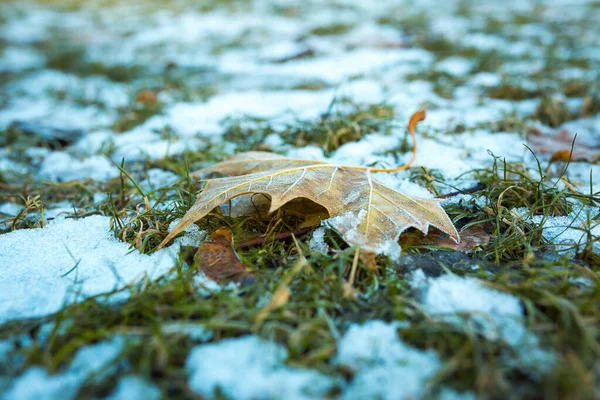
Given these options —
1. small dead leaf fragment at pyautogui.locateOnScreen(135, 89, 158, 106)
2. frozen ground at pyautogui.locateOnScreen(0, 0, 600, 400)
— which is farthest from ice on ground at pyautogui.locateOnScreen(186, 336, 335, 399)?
small dead leaf fragment at pyautogui.locateOnScreen(135, 89, 158, 106)

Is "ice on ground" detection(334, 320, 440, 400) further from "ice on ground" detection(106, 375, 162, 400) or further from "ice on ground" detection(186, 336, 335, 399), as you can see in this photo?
"ice on ground" detection(106, 375, 162, 400)

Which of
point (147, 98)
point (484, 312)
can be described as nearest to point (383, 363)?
point (484, 312)

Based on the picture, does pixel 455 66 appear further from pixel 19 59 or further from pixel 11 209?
pixel 19 59

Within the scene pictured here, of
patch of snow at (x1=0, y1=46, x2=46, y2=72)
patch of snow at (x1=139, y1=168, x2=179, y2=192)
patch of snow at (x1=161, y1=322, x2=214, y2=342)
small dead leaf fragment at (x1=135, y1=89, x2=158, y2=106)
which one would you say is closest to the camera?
patch of snow at (x1=161, y1=322, x2=214, y2=342)

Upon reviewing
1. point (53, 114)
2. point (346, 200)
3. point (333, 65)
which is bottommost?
point (53, 114)

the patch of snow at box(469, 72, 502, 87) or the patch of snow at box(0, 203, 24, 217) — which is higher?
the patch of snow at box(469, 72, 502, 87)

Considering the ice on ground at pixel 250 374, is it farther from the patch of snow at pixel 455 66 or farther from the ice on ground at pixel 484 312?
the patch of snow at pixel 455 66

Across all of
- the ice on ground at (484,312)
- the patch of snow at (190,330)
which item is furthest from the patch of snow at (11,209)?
the ice on ground at (484,312)
